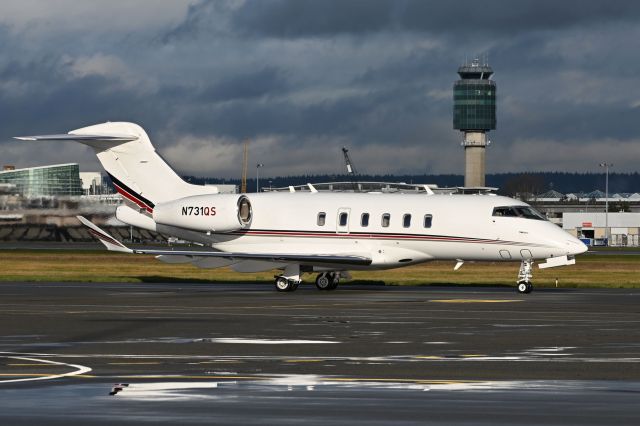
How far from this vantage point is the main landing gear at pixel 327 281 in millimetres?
46675

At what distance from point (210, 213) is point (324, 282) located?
531 cm

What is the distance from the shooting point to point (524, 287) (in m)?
42.7

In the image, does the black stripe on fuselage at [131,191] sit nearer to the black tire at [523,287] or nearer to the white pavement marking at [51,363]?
the black tire at [523,287]

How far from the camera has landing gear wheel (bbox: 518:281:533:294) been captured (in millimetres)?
42531

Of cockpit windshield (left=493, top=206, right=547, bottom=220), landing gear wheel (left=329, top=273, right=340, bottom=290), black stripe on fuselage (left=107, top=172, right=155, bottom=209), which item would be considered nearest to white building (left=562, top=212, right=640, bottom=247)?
landing gear wheel (left=329, top=273, right=340, bottom=290)

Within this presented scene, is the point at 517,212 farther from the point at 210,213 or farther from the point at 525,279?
the point at 210,213

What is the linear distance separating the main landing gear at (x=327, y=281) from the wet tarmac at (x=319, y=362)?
964 cm

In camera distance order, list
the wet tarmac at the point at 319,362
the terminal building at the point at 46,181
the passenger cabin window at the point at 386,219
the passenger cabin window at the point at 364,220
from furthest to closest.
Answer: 1. the terminal building at the point at 46,181
2. the passenger cabin window at the point at 364,220
3. the passenger cabin window at the point at 386,219
4. the wet tarmac at the point at 319,362

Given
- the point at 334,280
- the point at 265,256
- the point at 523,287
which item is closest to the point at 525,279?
the point at 523,287

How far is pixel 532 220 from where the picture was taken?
143 ft

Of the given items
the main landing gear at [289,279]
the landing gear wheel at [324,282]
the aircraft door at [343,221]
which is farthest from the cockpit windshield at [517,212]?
the main landing gear at [289,279]

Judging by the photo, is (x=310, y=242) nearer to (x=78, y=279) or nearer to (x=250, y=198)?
(x=250, y=198)

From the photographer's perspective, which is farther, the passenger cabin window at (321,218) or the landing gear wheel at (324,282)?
the landing gear wheel at (324,282)

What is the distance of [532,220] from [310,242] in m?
8.69
